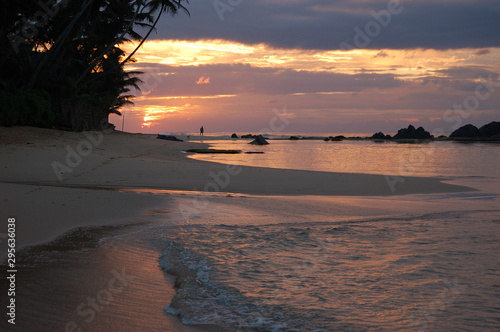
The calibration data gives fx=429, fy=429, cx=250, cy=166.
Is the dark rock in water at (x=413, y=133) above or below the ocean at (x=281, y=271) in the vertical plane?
above

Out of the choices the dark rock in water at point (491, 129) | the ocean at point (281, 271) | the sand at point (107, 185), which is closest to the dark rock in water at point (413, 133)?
the dark rock in water at point (491, 129)

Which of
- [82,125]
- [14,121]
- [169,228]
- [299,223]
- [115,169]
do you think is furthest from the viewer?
[82,125]

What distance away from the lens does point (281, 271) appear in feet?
16.4

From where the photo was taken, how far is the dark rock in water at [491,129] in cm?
7314

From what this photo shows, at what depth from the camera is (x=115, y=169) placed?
1478 centimetres

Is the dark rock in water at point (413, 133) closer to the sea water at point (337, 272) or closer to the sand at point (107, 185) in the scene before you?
the sand at point (107, 185)

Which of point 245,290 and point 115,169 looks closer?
point 245,290

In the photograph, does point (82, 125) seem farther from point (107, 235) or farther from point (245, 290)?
point (245, 290)

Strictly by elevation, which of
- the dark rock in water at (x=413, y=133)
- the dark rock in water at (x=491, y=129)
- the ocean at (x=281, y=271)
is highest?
the dark rock in water at (x=491, y=129)

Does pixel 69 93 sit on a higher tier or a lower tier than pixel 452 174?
higher

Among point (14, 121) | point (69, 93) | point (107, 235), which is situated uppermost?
point (69, 93)

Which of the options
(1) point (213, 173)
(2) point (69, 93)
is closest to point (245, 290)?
(1) point (213, 173)

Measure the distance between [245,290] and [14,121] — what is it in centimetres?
2111

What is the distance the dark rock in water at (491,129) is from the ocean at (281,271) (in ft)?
245
